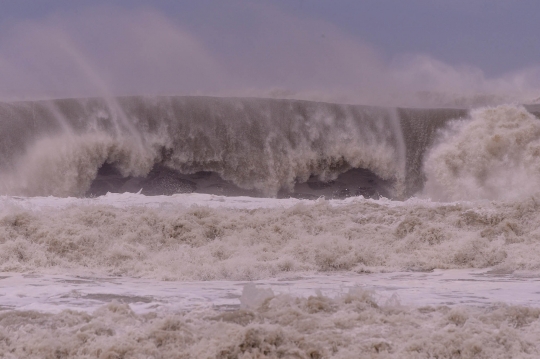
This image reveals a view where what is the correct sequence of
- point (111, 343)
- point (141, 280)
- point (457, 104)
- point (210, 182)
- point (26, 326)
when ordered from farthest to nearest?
point (457, 104) < point (210, 182) < point (141, 280) < point (26, 326) < point (111, 343)

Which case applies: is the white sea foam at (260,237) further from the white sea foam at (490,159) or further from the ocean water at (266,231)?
the white sea foam at (490,159)

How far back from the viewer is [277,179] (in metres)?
15.1

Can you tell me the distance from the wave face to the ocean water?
4 cm

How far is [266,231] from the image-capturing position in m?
9.70

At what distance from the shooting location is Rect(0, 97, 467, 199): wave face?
14672 millimetres

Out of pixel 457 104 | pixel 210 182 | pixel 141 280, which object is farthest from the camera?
pixel 457 104

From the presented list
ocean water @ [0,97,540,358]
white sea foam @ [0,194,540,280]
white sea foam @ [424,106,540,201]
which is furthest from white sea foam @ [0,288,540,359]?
white sea foam @ [424,106,540,201]

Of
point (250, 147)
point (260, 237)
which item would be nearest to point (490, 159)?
point (250, 147)

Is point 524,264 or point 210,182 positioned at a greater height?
point 210,182

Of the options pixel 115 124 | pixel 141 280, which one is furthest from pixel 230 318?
pixel 115 124

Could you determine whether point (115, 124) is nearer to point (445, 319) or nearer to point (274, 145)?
point (274, 145)

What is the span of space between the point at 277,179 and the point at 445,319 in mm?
9895

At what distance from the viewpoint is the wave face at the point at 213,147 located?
14672mm

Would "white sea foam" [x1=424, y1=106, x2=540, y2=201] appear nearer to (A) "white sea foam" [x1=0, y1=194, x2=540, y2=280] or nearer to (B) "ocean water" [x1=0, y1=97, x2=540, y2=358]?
(B) "ocean water" [x1=0, y1=97, x2=540, y2=358]
